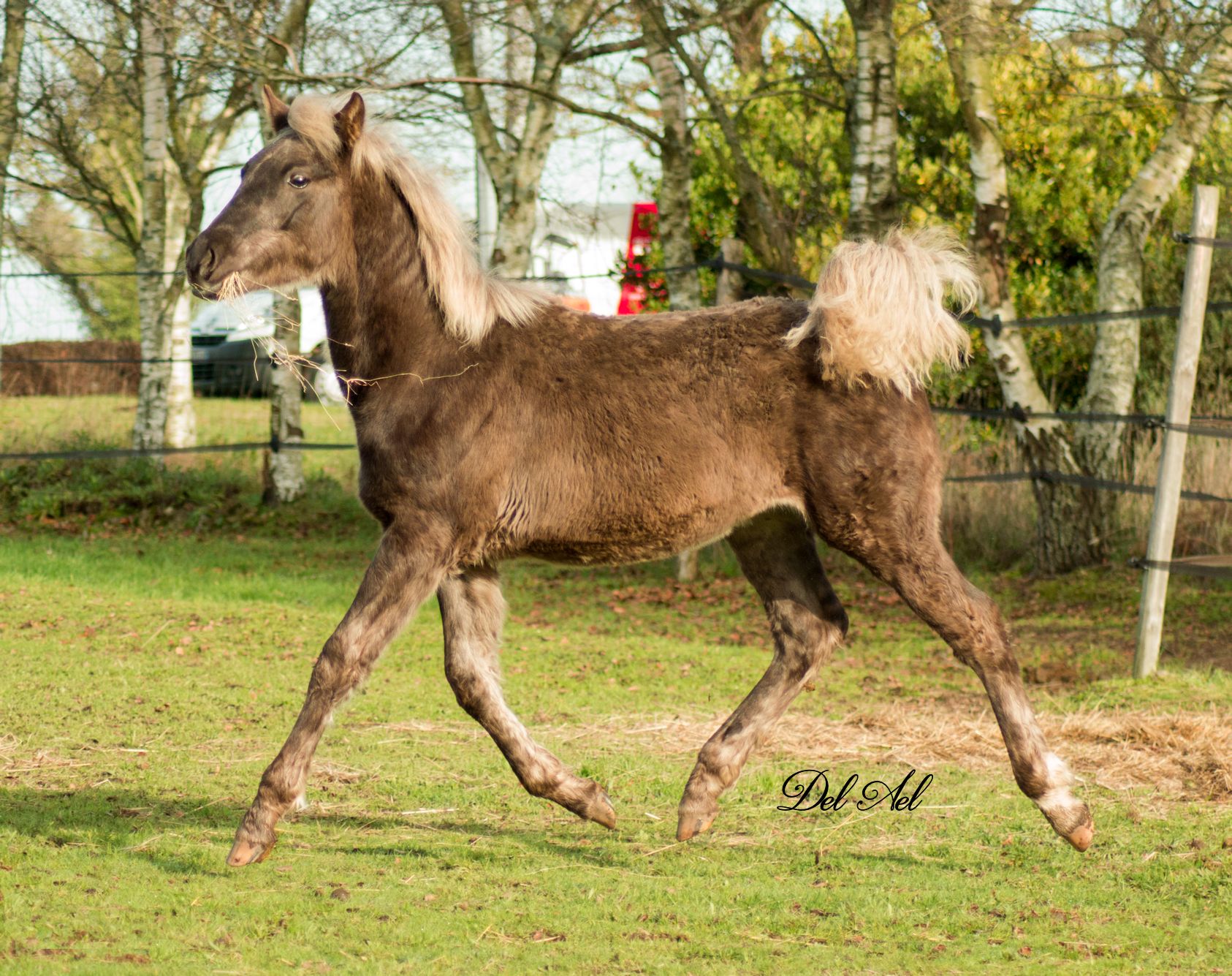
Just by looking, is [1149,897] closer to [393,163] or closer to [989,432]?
[393,163]

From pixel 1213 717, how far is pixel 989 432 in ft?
21.5

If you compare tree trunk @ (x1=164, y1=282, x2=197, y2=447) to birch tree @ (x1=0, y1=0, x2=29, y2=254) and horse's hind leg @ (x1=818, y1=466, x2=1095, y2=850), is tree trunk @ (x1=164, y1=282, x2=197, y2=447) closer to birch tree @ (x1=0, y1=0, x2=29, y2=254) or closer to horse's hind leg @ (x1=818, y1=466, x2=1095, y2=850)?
birch tree @ (x1=0, y1=0, x2=29, y2=254)

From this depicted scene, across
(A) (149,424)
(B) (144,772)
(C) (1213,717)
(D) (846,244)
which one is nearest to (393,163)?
(D) (846,244)

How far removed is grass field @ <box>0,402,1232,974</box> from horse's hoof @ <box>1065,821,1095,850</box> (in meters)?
0.12

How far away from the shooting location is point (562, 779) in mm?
4551

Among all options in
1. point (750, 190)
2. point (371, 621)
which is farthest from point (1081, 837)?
point (750, 190)

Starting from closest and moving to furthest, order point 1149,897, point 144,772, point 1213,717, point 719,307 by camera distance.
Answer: point 1149,897, point 719,307, point 144,772, point 1213,717

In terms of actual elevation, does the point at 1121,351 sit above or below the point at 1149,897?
above

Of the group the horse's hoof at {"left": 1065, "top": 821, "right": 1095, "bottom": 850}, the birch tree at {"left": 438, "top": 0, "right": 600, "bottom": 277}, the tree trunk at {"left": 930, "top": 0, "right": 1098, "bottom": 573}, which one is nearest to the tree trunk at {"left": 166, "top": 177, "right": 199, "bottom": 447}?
the birch tree at {"left": 438, "top": 0, "right": 600, "bottom": 277}

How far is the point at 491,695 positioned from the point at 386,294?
149 centimetres

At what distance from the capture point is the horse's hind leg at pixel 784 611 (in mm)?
4852

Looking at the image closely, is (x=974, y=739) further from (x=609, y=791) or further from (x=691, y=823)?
(x=691, y=823)

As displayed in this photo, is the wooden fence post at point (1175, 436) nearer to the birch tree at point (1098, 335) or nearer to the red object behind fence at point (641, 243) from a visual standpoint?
the birch tree at point (1098, 335)

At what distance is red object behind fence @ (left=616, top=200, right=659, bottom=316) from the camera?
1285 cm
